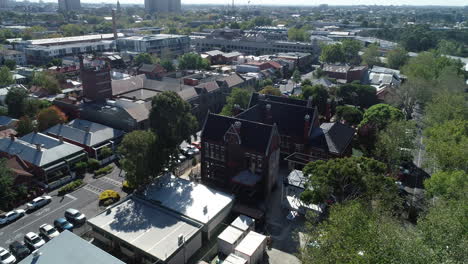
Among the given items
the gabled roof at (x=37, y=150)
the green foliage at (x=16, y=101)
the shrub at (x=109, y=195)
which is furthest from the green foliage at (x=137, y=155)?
the green foliage at (x=16, y=101)

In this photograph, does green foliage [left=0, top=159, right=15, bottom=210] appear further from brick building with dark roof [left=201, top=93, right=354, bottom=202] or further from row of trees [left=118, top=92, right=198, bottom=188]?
brick building with dark roof [left=201, top=93, right=354, bottom=202]

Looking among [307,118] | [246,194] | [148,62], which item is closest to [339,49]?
[148,62]

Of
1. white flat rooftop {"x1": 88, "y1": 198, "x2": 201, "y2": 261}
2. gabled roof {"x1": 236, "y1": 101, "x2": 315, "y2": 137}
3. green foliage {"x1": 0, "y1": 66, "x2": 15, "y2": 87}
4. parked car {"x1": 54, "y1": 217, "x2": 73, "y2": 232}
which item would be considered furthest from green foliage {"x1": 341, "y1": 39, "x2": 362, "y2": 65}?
parked car {"x1": 54, "y1": 217, "x2": 73, "y2": 232}

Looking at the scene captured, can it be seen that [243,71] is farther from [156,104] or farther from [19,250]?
[19,250]

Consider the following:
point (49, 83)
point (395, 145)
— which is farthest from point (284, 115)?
point (49, 83)

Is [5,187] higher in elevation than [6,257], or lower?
higher

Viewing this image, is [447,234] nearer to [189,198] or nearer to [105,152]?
[189,198]

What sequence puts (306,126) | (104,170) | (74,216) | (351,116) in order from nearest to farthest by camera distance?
(74,216)
(306,126)
(104,170)
(351,116)
